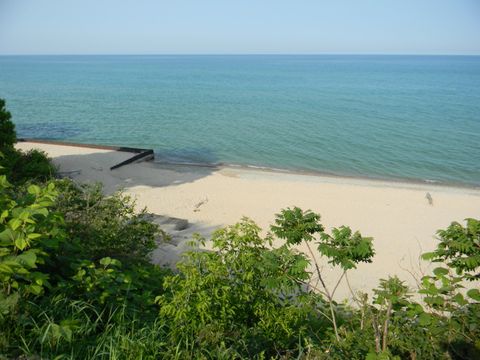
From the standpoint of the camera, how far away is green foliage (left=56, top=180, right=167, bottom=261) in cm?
532

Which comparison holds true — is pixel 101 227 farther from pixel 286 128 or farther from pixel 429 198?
pixel 286 128

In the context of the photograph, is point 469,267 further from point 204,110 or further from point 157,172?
point 204,110

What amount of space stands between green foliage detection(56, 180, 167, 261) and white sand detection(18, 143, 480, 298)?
2.50 m

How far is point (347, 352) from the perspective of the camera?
349 centimetres

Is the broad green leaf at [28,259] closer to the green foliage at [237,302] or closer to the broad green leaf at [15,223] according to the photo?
the broad green leaf at [15,223]

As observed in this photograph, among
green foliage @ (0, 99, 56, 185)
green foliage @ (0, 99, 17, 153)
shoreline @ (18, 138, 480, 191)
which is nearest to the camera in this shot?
green foliage @ (0, 99, 56, 185)

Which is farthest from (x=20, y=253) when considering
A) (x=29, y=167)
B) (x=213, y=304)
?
(x=29, y=167)

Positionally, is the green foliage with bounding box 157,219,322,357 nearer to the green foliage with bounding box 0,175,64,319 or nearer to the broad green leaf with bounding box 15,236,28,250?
the green foliage with bounding box 0,175,64,319

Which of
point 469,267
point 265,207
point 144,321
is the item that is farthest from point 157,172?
point 469,267

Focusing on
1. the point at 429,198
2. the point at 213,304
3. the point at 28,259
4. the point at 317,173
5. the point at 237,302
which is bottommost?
the point at 317,173

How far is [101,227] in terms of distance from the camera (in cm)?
553

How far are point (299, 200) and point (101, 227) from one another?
10.2m

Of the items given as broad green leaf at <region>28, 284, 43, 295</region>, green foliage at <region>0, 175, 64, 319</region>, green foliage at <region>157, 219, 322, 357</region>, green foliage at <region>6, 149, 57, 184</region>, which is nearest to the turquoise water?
green foliage at <region>6, 149, 57, 184</region>

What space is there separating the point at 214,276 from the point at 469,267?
2.31 metres
